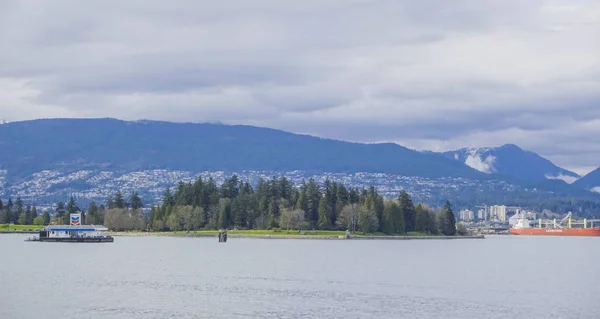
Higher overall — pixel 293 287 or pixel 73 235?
pixel 73 235

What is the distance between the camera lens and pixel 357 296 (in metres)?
73.5

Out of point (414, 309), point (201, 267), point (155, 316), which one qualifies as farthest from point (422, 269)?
point (155, 316)

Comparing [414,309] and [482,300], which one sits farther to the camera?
[482,300]

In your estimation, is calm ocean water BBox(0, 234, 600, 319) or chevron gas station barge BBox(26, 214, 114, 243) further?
chevron gas station barge BBox(26, 214, 114, 243)

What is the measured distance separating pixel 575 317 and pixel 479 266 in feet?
162

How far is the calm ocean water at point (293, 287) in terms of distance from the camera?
6494cm

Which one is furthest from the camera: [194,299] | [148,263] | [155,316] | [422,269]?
[148,263]

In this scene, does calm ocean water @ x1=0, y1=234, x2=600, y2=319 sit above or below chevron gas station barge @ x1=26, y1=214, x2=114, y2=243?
below

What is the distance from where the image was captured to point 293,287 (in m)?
80.4

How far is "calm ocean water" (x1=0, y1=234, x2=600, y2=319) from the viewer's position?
6494 centimetres

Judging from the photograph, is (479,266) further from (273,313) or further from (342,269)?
(273,313)

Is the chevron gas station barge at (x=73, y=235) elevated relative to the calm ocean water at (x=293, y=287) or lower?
elevated

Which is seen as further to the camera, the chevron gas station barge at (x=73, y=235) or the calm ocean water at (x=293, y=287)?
the chevron gas station barge at (x=73, y=235)

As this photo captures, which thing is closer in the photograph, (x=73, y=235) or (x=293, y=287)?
(x=293, y=287)
